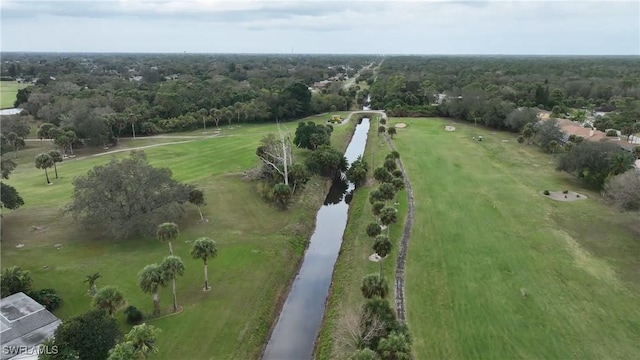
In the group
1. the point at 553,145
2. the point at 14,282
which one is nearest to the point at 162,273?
the point at 14,282

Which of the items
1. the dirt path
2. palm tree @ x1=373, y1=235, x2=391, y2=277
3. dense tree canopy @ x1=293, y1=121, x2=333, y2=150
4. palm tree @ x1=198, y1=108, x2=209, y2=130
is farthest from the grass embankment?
palm tree @ x1=198, y1=108, x2=209, y2=130

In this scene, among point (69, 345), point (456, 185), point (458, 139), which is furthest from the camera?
point (458, 139)

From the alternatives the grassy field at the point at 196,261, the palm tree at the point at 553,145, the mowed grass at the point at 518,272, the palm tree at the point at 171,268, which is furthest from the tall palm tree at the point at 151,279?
the palm tree at the point at 553,145

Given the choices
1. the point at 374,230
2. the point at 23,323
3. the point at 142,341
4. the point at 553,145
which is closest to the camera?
the point at 142,341

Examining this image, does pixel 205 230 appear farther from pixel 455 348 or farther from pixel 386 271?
pixel 455 348

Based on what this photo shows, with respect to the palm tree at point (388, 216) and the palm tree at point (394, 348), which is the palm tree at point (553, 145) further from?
the palm tree at point (394, 348)

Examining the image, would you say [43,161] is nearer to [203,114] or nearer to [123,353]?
[123,353]

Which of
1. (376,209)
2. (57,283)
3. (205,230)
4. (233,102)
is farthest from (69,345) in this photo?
(233,102)
